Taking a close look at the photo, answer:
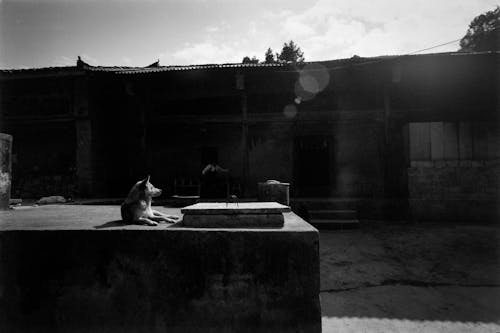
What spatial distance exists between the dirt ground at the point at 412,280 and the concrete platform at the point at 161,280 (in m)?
1.25

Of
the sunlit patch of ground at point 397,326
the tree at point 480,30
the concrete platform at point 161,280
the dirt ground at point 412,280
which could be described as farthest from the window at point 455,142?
the tree at point 480,30

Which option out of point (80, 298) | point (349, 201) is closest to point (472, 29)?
point (349, 201)

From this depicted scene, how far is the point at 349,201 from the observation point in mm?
9188

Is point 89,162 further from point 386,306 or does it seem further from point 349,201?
point 386,306

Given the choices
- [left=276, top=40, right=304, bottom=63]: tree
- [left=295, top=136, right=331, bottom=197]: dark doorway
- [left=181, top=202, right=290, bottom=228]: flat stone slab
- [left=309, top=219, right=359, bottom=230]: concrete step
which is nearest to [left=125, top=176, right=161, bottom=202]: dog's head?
[left=181, top=202, right=290, bottom=228]: flat stone slab

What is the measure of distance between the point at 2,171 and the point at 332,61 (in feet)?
31.6

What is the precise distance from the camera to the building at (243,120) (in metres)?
9.91

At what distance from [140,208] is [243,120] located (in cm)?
728

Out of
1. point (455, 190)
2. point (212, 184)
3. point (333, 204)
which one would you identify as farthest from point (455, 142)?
point (212, 184)

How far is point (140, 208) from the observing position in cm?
347

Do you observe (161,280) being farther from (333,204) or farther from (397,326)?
(333,204)

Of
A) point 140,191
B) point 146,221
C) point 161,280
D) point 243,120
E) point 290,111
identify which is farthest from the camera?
point 290,111

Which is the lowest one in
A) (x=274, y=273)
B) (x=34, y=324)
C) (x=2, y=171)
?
(x=34, y=324)

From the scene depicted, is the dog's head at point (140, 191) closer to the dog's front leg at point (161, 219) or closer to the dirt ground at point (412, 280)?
the dog's front leg at point (161, 219)
